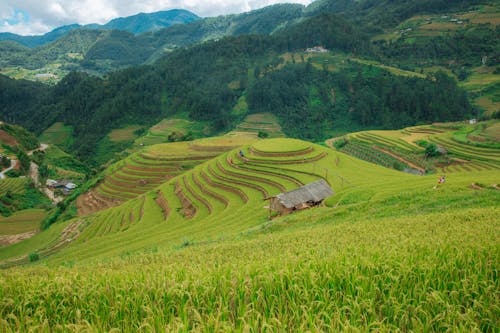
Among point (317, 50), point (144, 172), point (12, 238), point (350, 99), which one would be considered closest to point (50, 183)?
point (12, 238)

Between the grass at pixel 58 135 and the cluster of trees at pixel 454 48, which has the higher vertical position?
the cluster of trees at pixel 454 48

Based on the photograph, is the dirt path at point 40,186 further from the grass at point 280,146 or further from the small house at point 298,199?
the small house at point 298,199

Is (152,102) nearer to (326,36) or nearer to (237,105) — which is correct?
(237,105)

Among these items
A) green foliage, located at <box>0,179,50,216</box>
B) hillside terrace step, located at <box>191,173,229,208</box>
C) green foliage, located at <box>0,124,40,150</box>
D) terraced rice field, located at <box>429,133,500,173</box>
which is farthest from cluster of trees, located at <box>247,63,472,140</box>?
green foliage, located at <box>0,124,40,150</box>

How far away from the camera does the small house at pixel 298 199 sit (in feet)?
61.9

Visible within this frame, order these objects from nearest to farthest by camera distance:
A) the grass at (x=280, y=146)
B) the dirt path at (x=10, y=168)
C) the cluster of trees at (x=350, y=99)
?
1. the grass at (x=280, y=146)
2. the dirt path at (x=10, y=168)
3. the cluster of trees at (x=350, y=99)

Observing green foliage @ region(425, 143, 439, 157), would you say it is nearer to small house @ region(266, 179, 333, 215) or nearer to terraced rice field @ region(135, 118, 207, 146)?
small house @ region(266, 179, 333, 215)

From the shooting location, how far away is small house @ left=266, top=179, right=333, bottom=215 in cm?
1888

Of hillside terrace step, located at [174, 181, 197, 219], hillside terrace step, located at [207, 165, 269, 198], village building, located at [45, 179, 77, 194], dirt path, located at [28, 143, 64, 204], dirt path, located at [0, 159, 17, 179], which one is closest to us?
hillside terrace step, located at [207, 165, 269, 198]

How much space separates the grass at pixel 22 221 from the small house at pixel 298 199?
36060mm

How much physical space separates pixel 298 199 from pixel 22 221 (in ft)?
134

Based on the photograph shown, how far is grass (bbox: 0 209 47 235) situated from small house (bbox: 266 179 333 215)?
3606 centimetres

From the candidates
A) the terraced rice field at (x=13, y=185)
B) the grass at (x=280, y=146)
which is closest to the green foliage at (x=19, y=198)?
the terraced rice field at (x=13, y=185)

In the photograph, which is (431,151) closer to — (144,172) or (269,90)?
(144,172)
